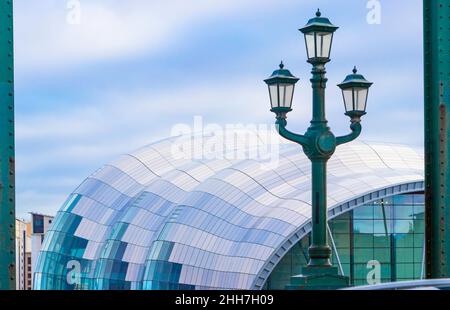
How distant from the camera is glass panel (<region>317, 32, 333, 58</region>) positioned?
59.7 ft

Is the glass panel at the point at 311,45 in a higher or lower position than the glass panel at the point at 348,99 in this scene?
higher

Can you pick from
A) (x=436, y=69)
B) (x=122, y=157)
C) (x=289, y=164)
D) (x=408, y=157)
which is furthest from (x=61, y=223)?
(x=436, y=69)

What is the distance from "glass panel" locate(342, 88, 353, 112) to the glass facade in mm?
37848

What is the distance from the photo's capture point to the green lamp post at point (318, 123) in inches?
699

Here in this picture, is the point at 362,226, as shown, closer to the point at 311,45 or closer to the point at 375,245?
the point at 375,245

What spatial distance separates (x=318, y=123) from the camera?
60.4ft

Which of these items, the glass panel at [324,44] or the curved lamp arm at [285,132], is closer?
the glass panel at [324,44]

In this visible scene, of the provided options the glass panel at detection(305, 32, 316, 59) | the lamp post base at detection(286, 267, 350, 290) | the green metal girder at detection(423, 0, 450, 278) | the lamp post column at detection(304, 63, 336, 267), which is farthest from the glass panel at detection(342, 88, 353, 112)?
the green metal girder at detection(423, 0, 450, 278)

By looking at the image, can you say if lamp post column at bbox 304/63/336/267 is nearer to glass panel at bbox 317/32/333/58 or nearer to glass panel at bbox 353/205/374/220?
glass panel at bbox 317/32/333/58

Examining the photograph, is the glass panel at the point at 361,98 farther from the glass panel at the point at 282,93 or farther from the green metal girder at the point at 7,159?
the green metal girder at the point at 7,159

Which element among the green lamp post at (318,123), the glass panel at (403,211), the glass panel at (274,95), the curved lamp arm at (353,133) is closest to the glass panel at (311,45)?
the green lamp post at (318,123)

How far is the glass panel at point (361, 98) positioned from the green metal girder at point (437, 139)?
8.29 m

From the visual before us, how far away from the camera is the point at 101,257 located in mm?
68750
